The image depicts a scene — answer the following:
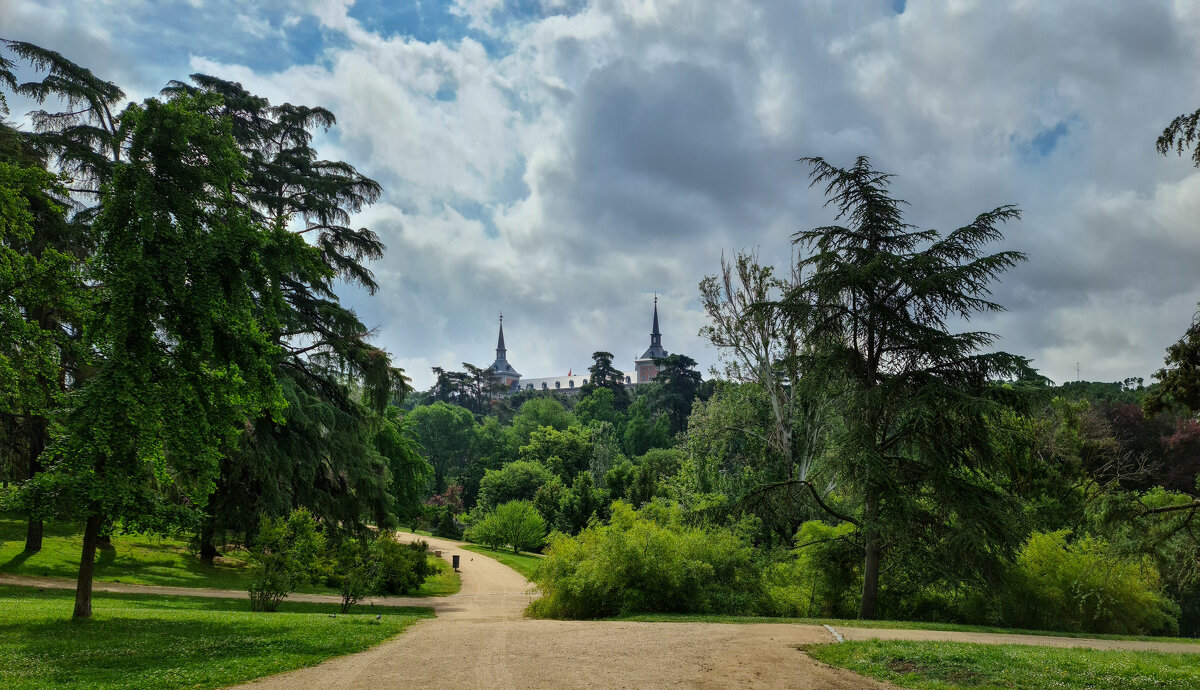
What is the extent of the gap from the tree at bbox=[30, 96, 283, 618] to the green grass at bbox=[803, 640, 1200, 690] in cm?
969

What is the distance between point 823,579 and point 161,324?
46.7ft

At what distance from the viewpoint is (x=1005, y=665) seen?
780cm

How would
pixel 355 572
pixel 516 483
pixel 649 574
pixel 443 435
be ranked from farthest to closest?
pixel 443 435 < pixel 516 483 < pixel 355 572 < pixel 649 574

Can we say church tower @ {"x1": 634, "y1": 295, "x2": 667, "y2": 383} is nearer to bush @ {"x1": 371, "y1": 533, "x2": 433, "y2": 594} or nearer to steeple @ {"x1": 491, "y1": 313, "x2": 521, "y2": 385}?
steeple @ {"x1": 491, "y1": 313, "x2": 521, "y2": 385}

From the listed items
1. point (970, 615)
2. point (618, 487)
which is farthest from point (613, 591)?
point (618, 487)

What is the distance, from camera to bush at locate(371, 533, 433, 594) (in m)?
20.1

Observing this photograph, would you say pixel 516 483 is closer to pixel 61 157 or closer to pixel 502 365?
pixel 61 157

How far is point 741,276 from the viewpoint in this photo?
2402 cm

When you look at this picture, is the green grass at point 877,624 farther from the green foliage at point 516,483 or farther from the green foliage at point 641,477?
the green foliage at point 516,483

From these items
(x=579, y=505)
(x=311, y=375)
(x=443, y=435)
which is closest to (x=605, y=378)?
(x=443, y=435)

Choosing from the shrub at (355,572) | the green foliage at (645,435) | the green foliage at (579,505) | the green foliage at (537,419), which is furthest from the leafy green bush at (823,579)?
the green foliage at (537,419)

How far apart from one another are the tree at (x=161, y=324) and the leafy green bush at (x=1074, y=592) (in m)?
15.0

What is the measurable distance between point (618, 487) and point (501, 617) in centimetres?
2057

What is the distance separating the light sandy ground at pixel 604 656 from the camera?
7473mm
